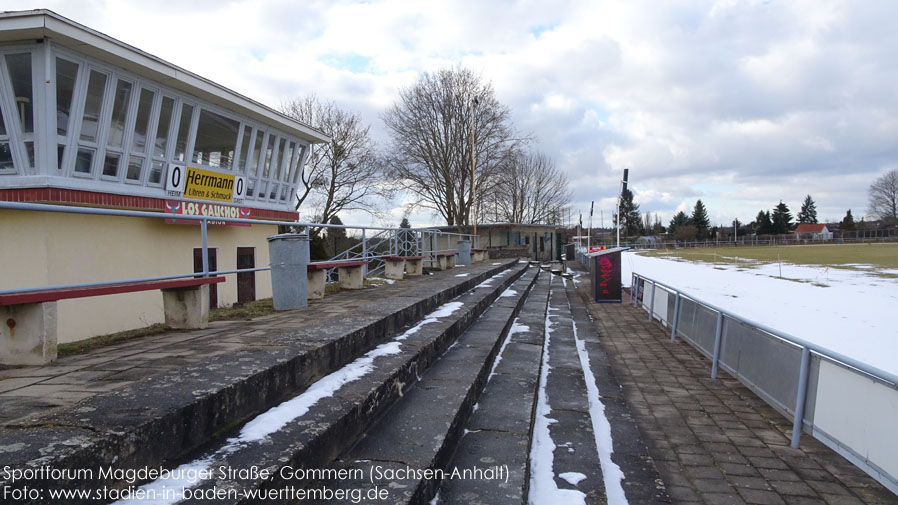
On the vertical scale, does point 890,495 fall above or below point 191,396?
below

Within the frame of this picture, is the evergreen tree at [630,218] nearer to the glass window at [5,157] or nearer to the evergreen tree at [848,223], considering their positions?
the evergreen tree at [848,223]

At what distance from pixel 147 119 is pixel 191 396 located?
30.6 feet

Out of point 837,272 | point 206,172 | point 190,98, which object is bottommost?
point 837,272

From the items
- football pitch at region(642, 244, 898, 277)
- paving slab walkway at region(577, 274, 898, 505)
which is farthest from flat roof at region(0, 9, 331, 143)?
football pitch at region(642, 244, 898, 277)

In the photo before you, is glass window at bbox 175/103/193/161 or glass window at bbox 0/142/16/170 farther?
glass window at bbox 175/103/193/161

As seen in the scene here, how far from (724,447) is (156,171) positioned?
10784mm

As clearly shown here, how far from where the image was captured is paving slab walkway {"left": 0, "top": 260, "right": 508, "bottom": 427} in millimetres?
2270

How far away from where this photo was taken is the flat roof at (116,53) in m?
6.88

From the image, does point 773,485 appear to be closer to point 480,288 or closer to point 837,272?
point 480,288

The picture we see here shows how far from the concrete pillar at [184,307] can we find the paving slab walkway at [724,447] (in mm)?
4257

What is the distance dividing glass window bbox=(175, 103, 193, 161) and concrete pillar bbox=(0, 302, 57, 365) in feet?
26.9

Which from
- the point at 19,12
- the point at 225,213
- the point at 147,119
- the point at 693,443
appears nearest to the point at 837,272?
the point at 693,443

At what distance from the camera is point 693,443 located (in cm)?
407

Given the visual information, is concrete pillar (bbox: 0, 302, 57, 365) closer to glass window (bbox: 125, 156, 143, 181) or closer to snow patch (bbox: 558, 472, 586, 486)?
snow patch (bbox: 558, 472, 586, 486)
